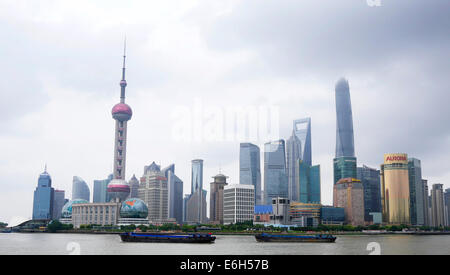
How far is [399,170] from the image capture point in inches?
6806

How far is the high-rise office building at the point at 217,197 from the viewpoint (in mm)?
186000

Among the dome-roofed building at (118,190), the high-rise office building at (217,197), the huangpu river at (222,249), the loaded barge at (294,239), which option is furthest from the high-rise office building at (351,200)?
the huangpu river at (222,249)

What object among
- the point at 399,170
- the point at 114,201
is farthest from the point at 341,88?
the point at 114,201

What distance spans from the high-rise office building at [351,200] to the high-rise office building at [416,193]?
23.1 meters

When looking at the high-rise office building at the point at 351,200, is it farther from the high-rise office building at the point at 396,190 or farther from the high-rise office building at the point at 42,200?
the high-rise office building at the point at 42,200

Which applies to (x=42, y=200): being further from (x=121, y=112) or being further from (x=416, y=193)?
(x=416, y=193)

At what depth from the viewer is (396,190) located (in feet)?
566

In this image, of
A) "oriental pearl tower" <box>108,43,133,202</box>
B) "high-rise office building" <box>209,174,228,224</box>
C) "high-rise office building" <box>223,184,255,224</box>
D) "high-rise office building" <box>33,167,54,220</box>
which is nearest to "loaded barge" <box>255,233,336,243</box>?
"high-rise office building" <box>223,184,255,224</box>

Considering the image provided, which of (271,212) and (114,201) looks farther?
(114,201)

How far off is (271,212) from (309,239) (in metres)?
76.4

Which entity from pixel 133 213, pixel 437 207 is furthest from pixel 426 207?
pixel 133 213

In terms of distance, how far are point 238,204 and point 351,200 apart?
45.0m

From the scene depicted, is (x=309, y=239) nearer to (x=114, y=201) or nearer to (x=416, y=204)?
(x=114, y=201)
